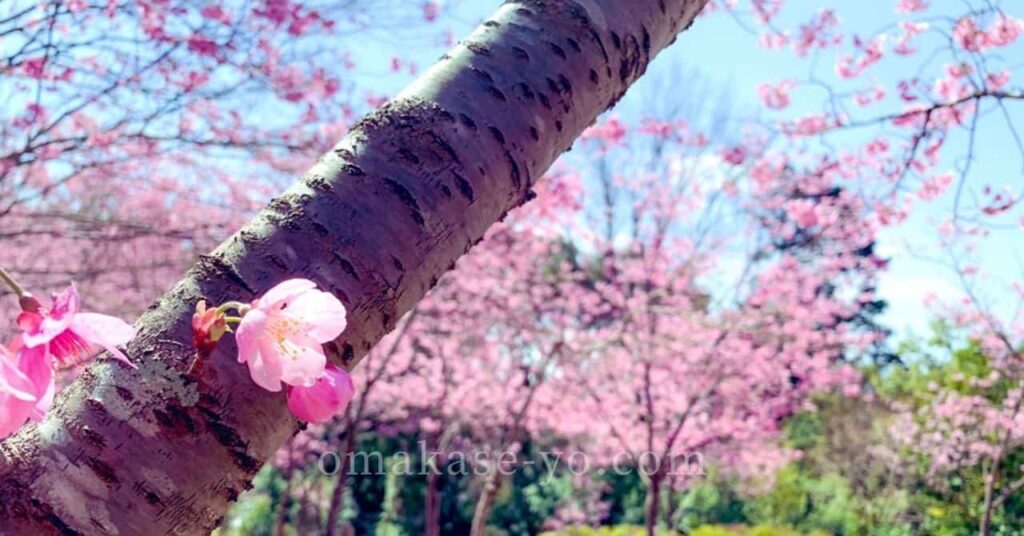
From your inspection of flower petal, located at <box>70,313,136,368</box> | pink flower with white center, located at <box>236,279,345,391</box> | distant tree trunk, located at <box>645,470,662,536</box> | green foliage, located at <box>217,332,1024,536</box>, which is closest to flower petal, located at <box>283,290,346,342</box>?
pink flower with white center, located at <box>236,279,345,391</box>

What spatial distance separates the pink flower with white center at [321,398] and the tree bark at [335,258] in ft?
0.09

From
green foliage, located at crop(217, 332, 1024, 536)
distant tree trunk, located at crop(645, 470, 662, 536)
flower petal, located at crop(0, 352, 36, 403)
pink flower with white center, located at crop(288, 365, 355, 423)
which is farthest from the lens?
green foliage, located at crop(217, 332, 1024, 536)

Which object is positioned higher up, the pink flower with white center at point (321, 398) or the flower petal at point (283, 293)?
the flower petal at point (283, 293)

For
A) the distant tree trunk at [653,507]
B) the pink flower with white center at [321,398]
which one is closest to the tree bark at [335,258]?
the pink flower with white center at [321,398]

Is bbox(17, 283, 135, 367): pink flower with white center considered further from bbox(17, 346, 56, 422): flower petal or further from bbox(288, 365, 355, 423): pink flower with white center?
bbox(288, 365, 355, 423): pink flower with white center

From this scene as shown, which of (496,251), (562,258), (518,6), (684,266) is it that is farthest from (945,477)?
(518,6)

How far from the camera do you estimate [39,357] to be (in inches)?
21.1

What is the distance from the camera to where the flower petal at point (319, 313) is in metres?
0.59

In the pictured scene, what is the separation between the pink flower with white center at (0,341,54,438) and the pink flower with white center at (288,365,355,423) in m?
0.16

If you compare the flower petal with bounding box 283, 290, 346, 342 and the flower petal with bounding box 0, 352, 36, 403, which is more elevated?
the flower petal with bounding box 283, 290, 346, 342

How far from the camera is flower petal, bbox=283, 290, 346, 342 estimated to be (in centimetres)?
59

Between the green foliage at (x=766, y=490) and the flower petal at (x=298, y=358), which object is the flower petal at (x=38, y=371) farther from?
the green foliage at (x=766, y=490)

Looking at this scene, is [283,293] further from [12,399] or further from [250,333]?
[12,399]

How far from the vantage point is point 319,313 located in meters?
0.60
